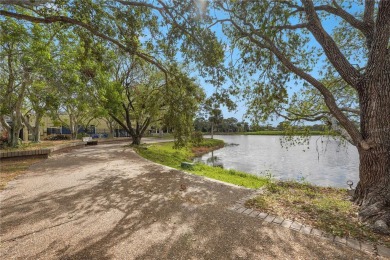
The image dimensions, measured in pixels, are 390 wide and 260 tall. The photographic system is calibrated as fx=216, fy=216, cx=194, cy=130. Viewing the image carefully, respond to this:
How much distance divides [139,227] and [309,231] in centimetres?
270

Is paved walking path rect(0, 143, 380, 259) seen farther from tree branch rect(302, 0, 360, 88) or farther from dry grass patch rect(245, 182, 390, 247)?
tree branch rect(302, 0, 360, 88)

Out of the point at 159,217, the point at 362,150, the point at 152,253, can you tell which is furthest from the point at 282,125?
the point at 152,253

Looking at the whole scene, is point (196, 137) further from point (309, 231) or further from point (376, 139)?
point (309, 231)

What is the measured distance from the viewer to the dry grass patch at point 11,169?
619cm

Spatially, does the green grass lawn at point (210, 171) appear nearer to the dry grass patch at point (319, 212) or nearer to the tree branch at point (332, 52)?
the dry grass patch at point (319, 212)

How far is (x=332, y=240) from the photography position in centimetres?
317

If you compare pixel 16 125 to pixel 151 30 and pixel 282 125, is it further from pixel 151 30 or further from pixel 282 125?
pixel 282 125

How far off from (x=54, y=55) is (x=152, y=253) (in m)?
13.2

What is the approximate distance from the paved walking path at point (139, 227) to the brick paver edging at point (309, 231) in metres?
0.14

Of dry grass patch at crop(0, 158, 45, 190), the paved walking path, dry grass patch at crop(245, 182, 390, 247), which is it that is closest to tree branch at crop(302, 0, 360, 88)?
dry grass patch at crop(245, 182, 390, 247)

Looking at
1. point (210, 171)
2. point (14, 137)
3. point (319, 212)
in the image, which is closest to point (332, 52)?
point (319, 212)

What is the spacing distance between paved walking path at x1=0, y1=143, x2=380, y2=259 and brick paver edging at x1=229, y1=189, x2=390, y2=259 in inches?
5.6

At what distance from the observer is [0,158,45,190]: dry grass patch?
6186 millimetres

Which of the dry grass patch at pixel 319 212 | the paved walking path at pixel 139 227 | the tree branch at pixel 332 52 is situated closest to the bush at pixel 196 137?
the paved walking path at pixel 139 227
